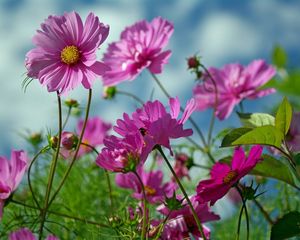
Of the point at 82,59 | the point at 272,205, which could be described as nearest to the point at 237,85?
the point at 272,205

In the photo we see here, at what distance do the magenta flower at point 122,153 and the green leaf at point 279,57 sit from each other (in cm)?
17

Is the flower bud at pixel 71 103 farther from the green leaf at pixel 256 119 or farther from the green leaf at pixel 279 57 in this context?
the green leaf at pixel 279 57

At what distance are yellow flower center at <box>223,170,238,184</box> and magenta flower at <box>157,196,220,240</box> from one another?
7 cm

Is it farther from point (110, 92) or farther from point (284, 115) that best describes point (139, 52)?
point (284, 115)

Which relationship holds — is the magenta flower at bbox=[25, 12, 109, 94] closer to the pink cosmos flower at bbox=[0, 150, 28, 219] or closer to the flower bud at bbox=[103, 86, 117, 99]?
the pink cosmos flower at bbox=[0, 150, 28, 219]

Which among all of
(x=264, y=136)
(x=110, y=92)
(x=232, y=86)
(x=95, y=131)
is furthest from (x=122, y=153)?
(x=95, y=131)

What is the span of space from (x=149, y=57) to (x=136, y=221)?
0.41 meters

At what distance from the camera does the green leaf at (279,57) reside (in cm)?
56

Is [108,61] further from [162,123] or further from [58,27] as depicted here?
[162,123]

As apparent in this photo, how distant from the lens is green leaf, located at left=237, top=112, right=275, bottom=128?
32.5 inches

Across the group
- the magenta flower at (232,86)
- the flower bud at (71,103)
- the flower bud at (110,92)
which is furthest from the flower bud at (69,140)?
the flower bud at (110,92)

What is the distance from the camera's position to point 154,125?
67 centimetres

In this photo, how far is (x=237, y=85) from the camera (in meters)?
1.19

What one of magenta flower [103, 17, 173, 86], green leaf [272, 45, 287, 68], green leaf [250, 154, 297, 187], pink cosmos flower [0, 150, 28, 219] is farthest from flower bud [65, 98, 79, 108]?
green leaf [272, 45, 287, 68]
